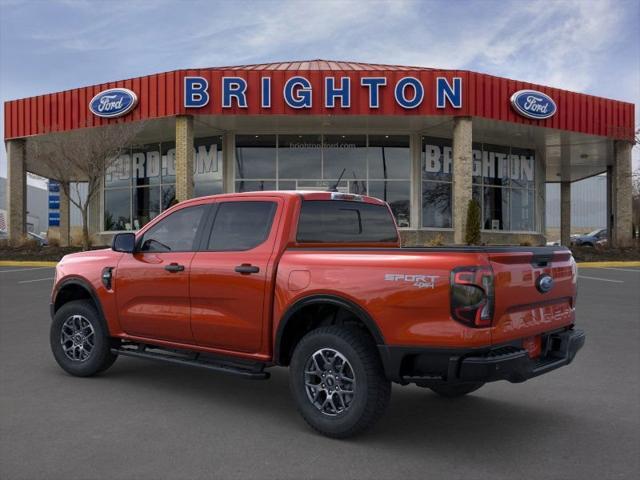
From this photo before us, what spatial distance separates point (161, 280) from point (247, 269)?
109 centimetres

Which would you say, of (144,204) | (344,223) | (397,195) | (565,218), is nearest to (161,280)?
(344,223)

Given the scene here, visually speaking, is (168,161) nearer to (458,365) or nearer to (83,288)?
(83,288)

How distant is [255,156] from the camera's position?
24.8m

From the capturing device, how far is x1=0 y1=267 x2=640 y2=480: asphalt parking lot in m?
3.71

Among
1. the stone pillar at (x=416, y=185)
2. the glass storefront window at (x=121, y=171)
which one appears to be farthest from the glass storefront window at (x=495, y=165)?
the glass storefront window at (x=121, y=171)

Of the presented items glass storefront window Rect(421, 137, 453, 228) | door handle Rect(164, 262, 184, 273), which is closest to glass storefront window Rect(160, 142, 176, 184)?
glass storefront window Rect(421, 137, 453, 228)

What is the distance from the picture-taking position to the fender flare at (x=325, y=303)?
13.4 ft

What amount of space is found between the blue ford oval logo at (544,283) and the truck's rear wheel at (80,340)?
4.09m

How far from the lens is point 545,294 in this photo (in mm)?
4281

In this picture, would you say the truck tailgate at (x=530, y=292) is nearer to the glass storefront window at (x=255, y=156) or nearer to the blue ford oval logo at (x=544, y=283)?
the blue ford oval logo at (x=544, y=283)

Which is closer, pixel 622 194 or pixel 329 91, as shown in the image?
pixel 329 91

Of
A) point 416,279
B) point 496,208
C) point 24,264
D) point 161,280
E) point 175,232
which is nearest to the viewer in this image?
point 416,279

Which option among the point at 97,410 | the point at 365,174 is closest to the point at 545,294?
the point at 97,410

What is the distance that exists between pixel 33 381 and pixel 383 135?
20.2 meters
